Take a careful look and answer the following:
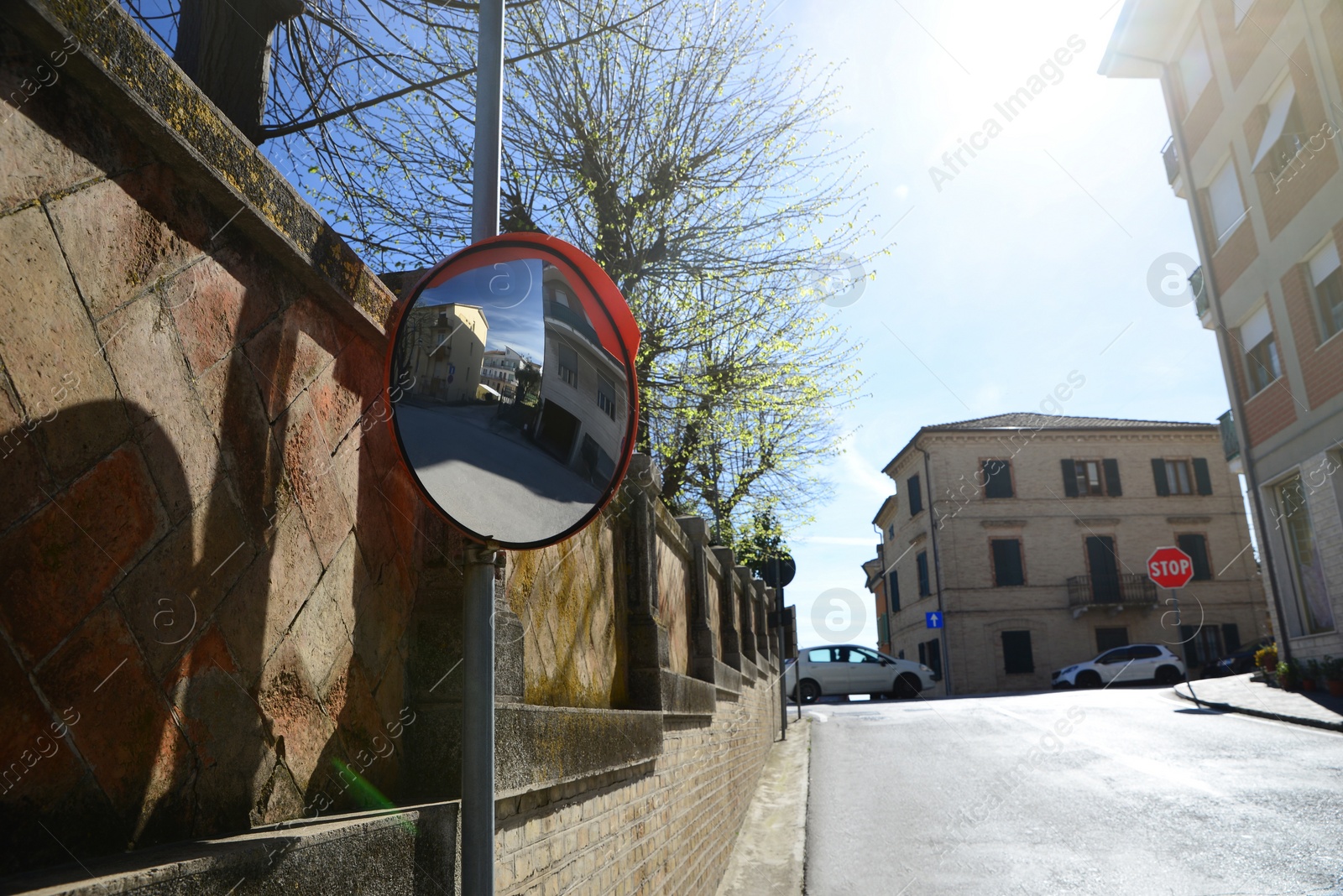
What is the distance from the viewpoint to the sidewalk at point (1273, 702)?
1301 cm

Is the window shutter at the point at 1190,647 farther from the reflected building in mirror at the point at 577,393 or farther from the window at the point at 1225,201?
the reflected building in mirror at the point at 577,393

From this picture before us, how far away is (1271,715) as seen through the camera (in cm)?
1390

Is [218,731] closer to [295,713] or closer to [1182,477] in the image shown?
[295,713]

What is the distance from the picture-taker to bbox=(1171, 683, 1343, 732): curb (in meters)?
12.3

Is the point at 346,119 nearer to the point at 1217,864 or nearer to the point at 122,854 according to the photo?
the point at 122,854

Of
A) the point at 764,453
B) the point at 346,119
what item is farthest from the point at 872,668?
the point at 346,119

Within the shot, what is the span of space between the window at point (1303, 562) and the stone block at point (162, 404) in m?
19.4

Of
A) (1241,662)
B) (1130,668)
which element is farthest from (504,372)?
(1241,662)

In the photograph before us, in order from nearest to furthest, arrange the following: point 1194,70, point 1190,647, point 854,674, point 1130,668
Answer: point 1194,70, point 854,674, point 1130,668, point 1190,647

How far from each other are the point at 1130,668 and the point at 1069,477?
11.7m

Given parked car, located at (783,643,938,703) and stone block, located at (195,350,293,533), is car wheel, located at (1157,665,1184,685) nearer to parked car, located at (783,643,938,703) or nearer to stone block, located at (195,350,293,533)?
parked car, located at (783,643,938,703)

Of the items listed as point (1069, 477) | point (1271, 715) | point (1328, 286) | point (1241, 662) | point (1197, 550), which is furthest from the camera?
point (1069, 477)

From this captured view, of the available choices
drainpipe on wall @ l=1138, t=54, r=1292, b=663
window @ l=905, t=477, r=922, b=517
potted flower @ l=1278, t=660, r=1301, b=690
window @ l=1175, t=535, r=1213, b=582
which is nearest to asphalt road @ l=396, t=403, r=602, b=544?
potted flower @ l=1278, t=660, r=1301, b=690

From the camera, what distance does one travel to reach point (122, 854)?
1454mm
